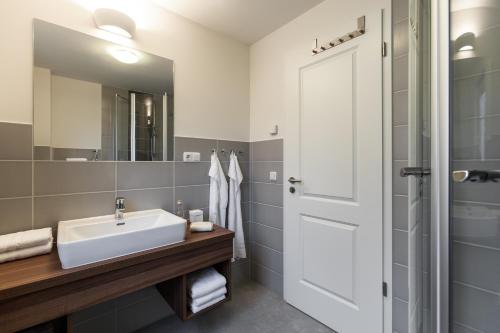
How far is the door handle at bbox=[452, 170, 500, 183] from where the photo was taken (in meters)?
0.67

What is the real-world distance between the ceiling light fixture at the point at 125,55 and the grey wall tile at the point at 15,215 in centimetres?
105

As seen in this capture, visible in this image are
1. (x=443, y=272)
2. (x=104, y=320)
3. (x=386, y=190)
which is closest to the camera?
(x=443, y=272)

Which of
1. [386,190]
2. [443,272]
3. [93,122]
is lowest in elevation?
[443,272]

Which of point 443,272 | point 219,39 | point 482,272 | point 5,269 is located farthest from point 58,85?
point 482,272

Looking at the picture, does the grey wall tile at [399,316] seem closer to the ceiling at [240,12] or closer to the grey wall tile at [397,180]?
the grey wall tile at [397,180]

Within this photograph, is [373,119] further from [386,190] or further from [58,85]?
[58,85]

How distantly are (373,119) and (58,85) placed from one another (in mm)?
1946

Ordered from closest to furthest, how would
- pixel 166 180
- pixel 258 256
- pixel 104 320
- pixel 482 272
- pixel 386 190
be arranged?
pixel 482 272 < pixel 386 190 < pixel 104 320 < pixel 166 180 < pixel 258 256

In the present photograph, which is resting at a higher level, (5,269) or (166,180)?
(166,180)

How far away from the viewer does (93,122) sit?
4.92ft

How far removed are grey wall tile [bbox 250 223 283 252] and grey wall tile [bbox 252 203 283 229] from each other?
1.8 inches

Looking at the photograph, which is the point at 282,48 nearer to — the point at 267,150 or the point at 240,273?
the point at 267,150

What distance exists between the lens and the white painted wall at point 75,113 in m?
1.38

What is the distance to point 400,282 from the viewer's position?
1334 millimetres
